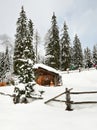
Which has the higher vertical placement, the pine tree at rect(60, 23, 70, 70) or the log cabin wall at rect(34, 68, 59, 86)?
the pine tree at rect(60, 23, 70, 70)

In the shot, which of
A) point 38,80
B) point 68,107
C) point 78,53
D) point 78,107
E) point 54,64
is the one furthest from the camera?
point 78,53

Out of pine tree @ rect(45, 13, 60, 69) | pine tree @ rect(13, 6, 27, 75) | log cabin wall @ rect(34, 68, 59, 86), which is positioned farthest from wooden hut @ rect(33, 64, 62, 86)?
pine tree @ rect(45, 13, 60, 69)

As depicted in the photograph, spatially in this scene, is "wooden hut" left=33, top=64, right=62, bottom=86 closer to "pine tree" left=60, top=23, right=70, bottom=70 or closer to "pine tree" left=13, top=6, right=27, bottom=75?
"pine tree" left=13, top=6, right=27, bottom=75

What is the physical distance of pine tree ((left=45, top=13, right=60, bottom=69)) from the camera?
50500mm

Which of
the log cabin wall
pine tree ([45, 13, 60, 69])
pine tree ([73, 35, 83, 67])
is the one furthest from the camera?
pine tree ([73, 35, 83, 67])

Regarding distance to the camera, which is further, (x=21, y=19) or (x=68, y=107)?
(x=21, y=19)

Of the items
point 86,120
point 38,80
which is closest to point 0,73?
point 38,80

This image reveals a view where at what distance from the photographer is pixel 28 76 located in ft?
62.0

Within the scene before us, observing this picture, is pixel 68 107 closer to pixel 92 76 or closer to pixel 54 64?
pixel 92 76

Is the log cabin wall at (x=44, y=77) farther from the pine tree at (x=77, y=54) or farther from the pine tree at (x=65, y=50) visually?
the pine tree at (x=77, y=54)

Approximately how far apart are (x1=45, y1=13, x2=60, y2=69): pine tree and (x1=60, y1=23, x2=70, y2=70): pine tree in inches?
112

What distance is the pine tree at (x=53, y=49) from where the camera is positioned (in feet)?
Result: 166

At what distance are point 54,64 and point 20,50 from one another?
26.3 feet

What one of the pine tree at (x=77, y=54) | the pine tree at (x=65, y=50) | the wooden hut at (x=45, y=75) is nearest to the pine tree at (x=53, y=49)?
the pine tree at (x=65, y=50)
